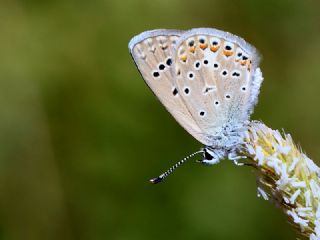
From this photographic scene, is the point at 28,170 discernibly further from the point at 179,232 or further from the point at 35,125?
the point at 179,232

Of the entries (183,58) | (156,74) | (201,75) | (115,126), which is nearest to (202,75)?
(201,75)

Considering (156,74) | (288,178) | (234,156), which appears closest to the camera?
(288,178)

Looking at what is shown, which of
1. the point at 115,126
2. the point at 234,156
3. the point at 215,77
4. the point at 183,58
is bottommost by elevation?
the point at 115,126

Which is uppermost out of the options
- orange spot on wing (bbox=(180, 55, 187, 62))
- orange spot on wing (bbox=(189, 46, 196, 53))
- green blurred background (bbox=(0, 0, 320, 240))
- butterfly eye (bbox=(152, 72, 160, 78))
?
orange spot on wing (bbox=(189, 46, 196, 53))

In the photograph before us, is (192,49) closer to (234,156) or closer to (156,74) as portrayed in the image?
(156,74)

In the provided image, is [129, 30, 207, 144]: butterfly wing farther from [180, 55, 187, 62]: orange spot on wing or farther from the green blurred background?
the green blurred background

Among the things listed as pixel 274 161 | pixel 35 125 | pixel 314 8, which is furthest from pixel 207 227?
pixel 274 161

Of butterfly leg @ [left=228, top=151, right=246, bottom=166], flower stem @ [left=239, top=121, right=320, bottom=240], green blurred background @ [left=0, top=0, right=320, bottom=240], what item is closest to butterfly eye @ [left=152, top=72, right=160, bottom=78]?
butterfly leg @ [left=228, top=151, right=246, bottom=166]
